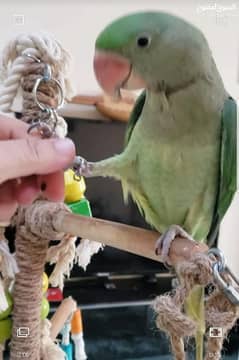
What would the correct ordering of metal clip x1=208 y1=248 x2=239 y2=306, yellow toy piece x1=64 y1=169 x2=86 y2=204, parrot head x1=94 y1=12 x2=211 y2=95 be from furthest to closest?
yellow toy piece x1=64 y1=169 x2=86 y2=204
parrot head x1=94 y1=12 x2=211 y2=95
metal clip x1=208 y1=248 x2=239 y2=306

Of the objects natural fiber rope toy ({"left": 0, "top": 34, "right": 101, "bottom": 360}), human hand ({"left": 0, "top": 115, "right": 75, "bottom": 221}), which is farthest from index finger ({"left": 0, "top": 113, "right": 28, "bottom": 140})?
natural fiber rope toy ({"left": 0, "top": 34, "right": 101, "bottom": 360})

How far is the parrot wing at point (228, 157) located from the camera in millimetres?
608

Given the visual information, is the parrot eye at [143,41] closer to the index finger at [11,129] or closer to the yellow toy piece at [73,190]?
the index finger at [11,129]

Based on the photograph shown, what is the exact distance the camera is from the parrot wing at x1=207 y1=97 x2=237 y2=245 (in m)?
0.61

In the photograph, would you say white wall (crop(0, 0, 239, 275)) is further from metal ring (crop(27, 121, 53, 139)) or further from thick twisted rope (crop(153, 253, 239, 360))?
thick twisted rope (crop(153, 253, 239, 360))

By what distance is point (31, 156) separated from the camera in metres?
0.46

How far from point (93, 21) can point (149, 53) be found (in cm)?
32

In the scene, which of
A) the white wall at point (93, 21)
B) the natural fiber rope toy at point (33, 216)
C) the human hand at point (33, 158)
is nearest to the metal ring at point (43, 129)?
the human hand at point (33, 158)

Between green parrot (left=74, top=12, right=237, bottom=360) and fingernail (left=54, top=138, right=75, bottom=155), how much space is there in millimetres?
87

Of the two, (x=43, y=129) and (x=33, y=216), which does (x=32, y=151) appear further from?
(x=33, y=216)

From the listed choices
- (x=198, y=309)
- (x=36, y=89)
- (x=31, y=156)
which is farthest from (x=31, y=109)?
(x=198, y=309)

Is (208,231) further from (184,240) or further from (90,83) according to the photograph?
(90,83)

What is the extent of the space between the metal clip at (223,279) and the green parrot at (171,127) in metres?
0.08

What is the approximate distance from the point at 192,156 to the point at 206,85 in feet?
0.27
